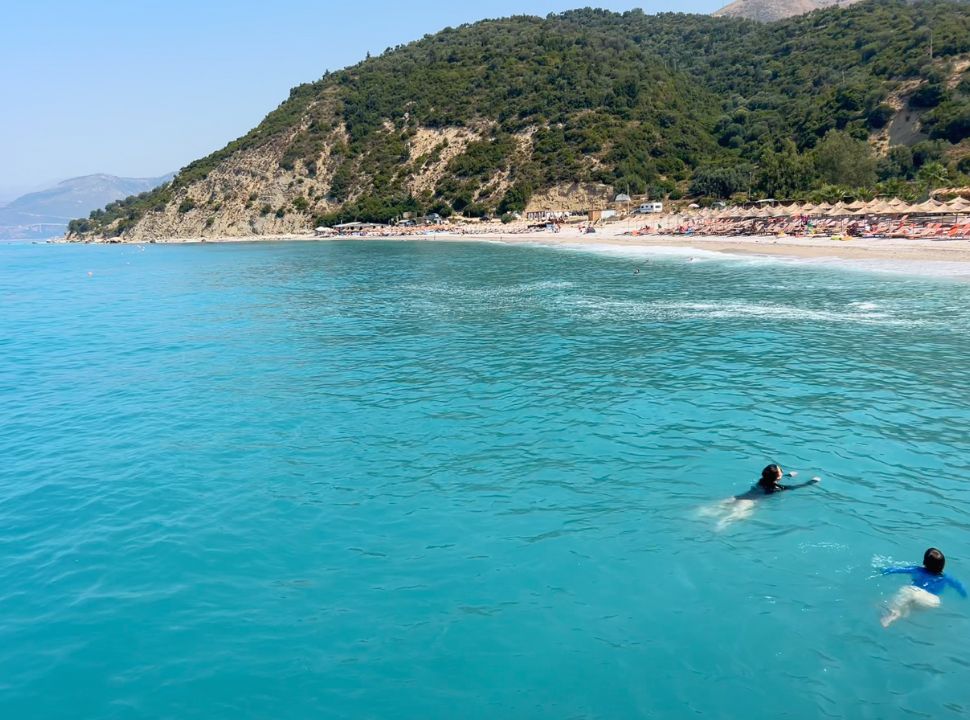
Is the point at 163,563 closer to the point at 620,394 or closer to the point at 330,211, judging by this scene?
the point at 620,394

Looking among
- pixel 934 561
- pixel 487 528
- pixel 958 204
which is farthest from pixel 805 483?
pixel 958 204

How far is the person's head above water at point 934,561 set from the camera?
8.82m

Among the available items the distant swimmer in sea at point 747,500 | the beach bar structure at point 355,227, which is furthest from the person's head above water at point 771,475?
the beach bar structure at point 355,227

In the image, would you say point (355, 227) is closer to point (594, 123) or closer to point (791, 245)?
point (594, 123)

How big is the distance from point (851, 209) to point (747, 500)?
59.5m

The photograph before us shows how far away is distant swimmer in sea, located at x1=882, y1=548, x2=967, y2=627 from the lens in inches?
338

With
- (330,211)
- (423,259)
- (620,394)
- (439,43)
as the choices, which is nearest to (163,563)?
(620,394)

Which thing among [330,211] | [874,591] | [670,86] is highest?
[670,86]

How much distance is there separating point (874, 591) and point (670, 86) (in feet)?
475

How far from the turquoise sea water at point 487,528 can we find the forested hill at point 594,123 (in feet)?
230

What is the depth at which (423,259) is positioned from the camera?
72.1 meters

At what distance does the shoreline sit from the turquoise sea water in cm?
2302

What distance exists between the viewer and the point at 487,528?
11.0m

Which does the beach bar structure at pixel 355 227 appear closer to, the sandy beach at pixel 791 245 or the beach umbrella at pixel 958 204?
the sandy beach at pixel 791 245
